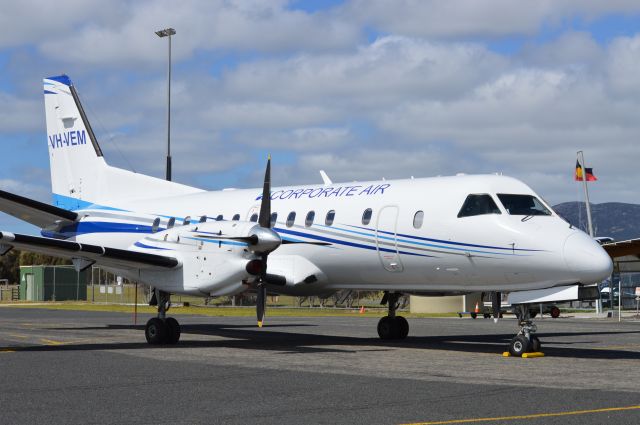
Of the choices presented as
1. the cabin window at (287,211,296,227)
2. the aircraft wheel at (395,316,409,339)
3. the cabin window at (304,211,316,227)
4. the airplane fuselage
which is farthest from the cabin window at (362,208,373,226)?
the aircraft wheel at (395,316,409,339)

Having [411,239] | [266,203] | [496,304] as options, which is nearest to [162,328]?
[266,203]

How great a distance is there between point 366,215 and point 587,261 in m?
5.13

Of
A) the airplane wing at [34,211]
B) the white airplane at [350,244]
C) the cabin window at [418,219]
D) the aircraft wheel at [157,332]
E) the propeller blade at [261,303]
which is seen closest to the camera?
the white airplane at [350,244]

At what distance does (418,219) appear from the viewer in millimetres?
17688

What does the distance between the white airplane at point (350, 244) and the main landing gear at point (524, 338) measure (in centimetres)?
3

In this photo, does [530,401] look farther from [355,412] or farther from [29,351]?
[29,351]

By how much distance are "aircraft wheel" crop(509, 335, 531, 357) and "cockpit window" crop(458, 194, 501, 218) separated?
2422 mm

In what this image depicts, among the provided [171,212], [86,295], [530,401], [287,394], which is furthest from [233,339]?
[86,295]

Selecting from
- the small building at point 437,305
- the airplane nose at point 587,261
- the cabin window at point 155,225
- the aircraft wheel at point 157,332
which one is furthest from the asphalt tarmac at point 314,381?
the small building at point 437,305

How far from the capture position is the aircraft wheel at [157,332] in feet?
63.3

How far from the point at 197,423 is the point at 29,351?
31.7ft

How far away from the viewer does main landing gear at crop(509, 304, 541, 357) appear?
16.2 m

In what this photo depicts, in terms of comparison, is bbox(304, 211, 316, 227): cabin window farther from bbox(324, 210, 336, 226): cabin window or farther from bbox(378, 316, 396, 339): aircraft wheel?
bbox(378, 316, 396, 339): aircraft wheel

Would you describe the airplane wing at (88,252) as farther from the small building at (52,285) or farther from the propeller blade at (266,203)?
the small building at (52,285)
